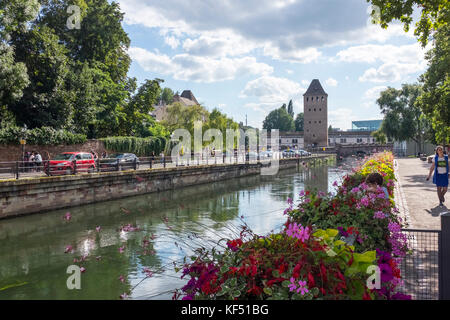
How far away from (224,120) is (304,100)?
71209 millimetres

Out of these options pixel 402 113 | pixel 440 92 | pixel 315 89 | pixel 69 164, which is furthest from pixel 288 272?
pixel 315 89

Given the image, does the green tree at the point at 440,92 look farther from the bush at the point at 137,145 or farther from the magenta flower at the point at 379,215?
the bush at the point at 137,145

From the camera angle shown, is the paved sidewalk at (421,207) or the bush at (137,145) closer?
the paved sidewalk at (421,207)

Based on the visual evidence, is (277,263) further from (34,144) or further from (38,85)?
(38,85)

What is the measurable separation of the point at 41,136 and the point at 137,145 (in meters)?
11.2

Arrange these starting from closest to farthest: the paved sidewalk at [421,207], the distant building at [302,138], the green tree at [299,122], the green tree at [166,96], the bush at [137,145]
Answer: the paved sidewalk at [421,207], the bush at [137,145], the green tree at [166,96], the distant building at [302,138], the green tree at [299,122]

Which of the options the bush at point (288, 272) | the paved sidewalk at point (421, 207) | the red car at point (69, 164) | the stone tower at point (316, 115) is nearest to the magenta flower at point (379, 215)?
the bush at point (288, 272)

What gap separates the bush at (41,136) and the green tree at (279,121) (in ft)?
360

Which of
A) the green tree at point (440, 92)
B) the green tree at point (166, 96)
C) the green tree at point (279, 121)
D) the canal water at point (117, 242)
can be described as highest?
the green tree at point (166, 96)

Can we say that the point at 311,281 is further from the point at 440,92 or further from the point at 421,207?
the point at 440,92

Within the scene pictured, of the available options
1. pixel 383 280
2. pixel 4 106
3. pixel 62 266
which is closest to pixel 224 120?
pixel 4 106

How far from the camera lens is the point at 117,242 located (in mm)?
13086

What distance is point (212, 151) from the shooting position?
50.2 metres

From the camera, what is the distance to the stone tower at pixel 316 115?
112 meters
